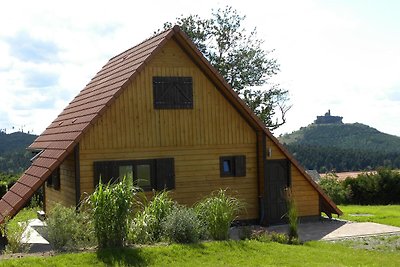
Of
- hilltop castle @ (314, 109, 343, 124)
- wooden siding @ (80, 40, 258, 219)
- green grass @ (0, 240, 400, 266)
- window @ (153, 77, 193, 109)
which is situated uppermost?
hilltop castle @ (314, 109, 343, 124)

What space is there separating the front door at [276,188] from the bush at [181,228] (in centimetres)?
552

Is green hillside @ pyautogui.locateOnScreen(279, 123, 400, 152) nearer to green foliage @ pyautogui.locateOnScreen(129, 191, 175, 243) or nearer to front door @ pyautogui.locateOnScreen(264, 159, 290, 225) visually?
front door @ pyautogui.locateOnScreen(264, 159, 290, 225)

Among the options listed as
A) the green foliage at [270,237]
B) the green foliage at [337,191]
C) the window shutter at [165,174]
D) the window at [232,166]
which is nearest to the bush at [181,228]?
the green foliage at [270,237]

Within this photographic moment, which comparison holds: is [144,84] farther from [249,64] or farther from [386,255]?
[249,64]

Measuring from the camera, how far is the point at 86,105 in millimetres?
16891

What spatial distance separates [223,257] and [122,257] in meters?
2.03

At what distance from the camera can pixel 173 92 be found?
16.1 m

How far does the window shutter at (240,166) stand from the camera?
16844 millimetres

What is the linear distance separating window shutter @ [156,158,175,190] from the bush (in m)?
3.85

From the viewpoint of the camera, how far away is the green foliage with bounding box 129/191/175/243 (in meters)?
11.6

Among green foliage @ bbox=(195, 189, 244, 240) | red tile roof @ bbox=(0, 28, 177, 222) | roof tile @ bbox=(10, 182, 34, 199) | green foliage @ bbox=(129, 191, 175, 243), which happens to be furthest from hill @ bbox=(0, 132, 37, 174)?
green foliage @ bbox=(195, 189, 244, 240)

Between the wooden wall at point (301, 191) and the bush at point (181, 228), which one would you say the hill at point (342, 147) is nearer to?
the wooden wall at point (301, 191)

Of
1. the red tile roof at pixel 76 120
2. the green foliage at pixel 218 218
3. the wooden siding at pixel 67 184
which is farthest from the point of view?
the wooden siding at pixel 67 184

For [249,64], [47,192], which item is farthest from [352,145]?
[47,192]
